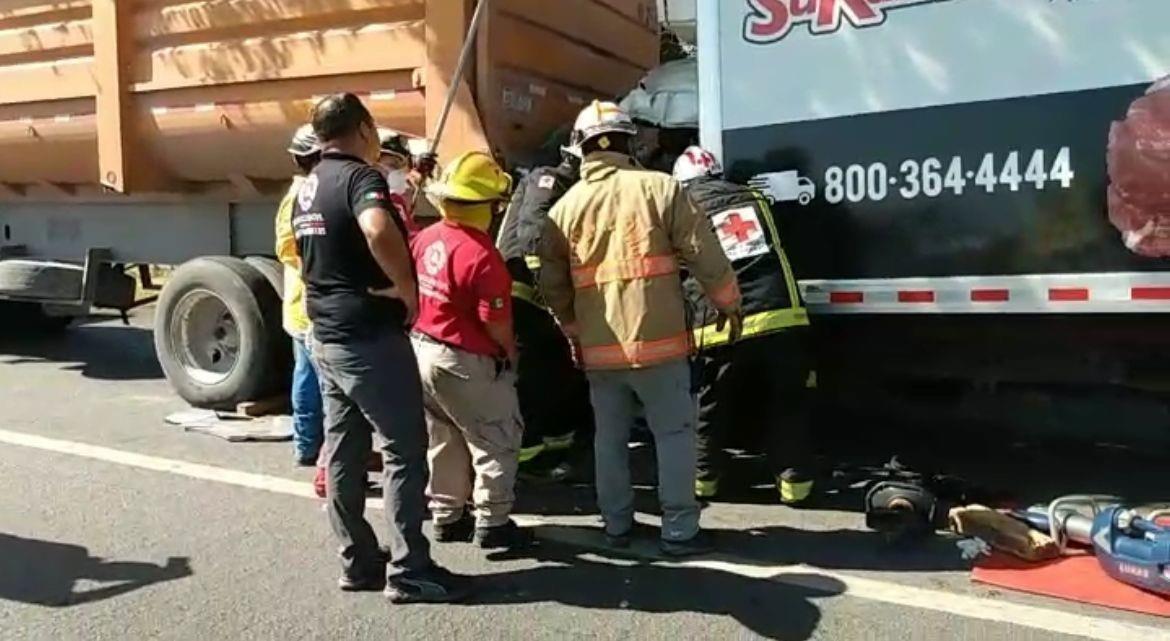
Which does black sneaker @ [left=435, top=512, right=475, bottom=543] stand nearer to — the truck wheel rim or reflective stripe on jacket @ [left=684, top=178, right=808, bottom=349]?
reflective stripe on jacket @ [left=684, top=178, right=808, bottom=349]

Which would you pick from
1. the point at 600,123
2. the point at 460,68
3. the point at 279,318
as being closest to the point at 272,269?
the point at 279,318

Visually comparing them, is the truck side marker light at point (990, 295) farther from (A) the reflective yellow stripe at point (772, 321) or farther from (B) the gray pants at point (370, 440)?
(B) the gray pants at point (370, 440)

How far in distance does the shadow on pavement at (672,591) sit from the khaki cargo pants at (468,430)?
35cm

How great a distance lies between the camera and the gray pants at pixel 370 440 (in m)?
4.24

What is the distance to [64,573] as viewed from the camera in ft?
15.2

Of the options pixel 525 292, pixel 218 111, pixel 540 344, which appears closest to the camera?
pixel 525 292

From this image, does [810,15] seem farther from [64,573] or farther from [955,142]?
[64,573]

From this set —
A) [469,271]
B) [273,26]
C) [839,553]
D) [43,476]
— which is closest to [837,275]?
[839,553]

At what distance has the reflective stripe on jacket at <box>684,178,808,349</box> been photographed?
16.7 feet

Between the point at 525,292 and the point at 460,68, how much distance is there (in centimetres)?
113

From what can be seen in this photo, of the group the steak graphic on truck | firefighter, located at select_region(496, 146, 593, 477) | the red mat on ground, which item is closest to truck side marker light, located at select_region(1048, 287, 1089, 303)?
the steak graphic on truck

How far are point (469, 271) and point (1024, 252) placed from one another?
6.75 feet

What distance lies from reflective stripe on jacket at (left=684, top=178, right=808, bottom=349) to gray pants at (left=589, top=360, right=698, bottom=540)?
52 centimetres

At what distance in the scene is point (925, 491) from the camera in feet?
15.8
